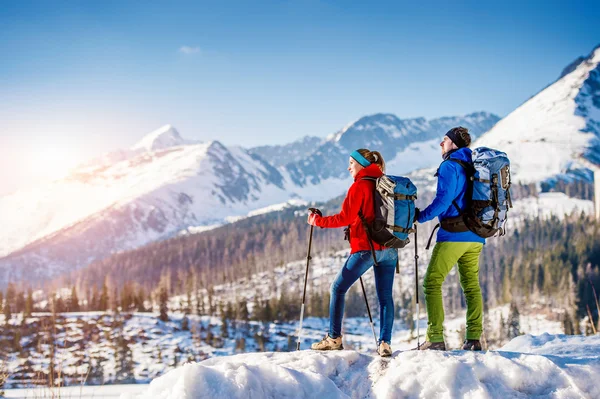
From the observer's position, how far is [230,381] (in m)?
5.66

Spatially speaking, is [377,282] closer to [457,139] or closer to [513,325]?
[457,139]

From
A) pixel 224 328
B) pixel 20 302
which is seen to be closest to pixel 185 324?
pixel 224 328

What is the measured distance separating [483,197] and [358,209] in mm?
2018

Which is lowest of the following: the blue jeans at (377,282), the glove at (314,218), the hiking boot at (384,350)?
the hiking boot at (384,350)

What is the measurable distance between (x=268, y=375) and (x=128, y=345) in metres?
97.6

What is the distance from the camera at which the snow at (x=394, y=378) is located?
5.61 meters

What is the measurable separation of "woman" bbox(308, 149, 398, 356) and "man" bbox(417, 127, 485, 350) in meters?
0.66

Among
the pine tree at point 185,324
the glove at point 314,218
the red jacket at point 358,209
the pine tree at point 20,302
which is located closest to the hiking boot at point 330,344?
the red jacket at point 358,209

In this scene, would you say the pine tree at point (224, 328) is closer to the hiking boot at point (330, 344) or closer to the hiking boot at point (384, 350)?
the hiking boot at point (330, 344)

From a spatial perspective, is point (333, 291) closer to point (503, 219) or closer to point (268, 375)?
point (268, 375)

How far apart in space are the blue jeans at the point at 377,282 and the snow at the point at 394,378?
0.99 metres

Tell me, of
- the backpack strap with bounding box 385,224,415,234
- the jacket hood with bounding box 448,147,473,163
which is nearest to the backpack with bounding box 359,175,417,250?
the backpack strap with bounding box 385,224,415,234

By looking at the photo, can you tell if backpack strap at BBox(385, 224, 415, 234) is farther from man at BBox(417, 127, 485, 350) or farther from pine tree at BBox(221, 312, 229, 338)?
pine tree at BBox(221, 312, 229, 338)

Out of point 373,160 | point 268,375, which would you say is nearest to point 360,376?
point 268,375
